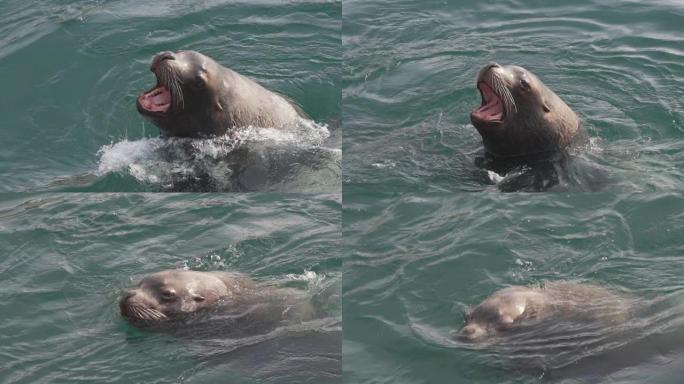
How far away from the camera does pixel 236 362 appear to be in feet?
28.4

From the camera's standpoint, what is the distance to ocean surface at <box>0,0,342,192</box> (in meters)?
11.1

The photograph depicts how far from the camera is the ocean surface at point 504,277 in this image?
8.41 meters

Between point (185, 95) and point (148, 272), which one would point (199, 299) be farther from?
point (185, 95)

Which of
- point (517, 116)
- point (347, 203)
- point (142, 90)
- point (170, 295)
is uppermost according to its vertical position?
point (517, 116)

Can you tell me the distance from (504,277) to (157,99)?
161 inches

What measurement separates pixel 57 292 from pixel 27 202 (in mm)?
1911

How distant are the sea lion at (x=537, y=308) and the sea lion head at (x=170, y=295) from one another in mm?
2398

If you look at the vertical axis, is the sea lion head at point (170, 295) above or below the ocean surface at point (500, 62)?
below

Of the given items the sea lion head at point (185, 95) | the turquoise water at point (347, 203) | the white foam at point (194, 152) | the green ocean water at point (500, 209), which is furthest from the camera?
the white foam at point (194, 152)

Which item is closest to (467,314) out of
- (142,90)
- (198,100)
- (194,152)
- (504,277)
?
(504,277)

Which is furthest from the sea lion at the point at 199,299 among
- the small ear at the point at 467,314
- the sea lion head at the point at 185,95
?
the sea lion head at the point at 185,95

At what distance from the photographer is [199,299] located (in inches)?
372

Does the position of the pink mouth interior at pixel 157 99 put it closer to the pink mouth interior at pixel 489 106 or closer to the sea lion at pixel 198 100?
the sea lion at pixel 198 100

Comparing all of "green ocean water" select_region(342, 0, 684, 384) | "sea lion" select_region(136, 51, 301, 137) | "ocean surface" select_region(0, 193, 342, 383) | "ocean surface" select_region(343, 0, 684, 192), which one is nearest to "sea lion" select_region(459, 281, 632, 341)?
"green ocean water" select_region(342, 0, 684, 384)
